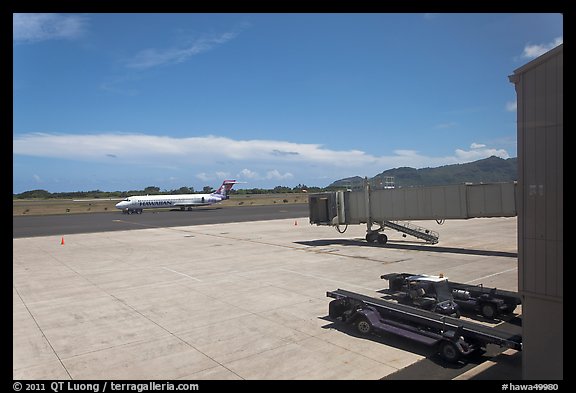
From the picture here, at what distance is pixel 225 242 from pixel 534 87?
2849cm

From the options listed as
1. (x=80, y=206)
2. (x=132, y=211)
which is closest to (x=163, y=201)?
(x=132, y=211)

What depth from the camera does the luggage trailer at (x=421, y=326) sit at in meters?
9.52

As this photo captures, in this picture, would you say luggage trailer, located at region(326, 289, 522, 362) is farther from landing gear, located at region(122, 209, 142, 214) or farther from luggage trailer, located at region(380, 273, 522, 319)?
landing gear, located at region(122, 209, 142, 214)

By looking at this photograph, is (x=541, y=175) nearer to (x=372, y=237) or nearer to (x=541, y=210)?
(x=541, y=210)

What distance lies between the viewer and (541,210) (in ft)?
24.3

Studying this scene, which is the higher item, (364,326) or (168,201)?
(168,201)

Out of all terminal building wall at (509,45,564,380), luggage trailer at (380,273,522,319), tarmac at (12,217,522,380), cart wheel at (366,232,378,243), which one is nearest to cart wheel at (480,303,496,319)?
luggage trailer at (380,273,522,319)

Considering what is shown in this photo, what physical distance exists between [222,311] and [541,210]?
33.3ft

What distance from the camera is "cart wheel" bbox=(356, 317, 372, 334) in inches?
447

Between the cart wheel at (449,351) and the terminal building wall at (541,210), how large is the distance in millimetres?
1709

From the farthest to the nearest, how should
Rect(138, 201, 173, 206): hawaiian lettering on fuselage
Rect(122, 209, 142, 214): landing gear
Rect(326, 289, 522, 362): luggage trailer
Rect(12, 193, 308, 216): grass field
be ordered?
Rect(12, 193, 308, 216): grass field, Rect(138, 201, 173, 206): hawaiian lettering on fuselage, Rect(122, 209, 142, 214): landing gear, Rect(326, 289, 522, 362): luggage trailer

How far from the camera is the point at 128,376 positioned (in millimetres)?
9141

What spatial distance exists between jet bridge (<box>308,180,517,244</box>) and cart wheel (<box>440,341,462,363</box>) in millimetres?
15127
